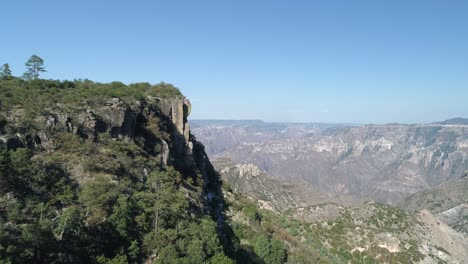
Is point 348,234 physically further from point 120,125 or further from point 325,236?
point 120,125

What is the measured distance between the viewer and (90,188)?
3044 centimetres

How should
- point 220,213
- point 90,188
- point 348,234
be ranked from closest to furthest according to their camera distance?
point 90,188 → point 220,213 → point 348,234

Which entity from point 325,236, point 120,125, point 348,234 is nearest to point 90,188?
point 120,125

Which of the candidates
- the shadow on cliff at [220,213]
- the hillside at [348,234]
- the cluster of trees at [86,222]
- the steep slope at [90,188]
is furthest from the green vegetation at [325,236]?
the cluster of trees at [86,222]

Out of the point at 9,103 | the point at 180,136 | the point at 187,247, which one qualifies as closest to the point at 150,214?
the point at 187,247

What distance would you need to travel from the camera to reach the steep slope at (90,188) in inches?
985

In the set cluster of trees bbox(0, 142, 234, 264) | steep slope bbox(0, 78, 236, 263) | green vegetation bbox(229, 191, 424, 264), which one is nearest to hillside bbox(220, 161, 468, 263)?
green vegetation bbox(229, 191, 424, 264)

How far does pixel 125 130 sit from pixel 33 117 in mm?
11171

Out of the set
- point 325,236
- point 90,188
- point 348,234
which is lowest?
point 348,234

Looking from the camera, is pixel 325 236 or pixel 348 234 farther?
pixel 348 234

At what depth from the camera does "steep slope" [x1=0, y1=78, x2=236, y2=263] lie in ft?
82.1

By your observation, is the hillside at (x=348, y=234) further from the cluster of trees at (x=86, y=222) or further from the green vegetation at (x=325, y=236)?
the cluster of trees at (x=86, y=222)

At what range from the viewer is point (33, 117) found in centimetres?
3662

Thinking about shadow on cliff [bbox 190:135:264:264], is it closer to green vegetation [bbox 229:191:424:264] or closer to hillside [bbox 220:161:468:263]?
green vegetation [bbox 229:191:424:264]
